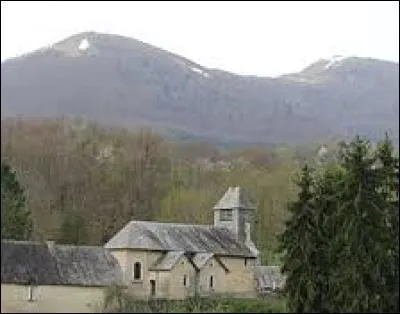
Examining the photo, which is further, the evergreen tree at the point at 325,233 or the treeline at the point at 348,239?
the evergreen tree at the point at 325,233

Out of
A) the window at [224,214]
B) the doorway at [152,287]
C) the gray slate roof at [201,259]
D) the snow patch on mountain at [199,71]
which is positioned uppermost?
the snow patch on mountain at [199,71]

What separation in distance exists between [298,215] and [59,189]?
3820cm

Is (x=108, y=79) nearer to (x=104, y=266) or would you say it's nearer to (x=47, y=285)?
(x=104, y=266)

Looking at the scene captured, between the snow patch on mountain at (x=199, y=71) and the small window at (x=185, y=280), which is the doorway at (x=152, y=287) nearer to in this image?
the small window at (x=185, y=280)

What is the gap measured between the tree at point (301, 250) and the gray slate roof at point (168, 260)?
11.1 m

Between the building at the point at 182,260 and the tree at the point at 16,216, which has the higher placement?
the tree at the point at 16,216

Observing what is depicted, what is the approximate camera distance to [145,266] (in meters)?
60.4

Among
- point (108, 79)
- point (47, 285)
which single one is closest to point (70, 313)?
point (47, 285)

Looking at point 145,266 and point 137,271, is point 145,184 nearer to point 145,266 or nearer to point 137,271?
point 145,266

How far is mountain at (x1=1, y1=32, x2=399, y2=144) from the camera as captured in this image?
2153 inches

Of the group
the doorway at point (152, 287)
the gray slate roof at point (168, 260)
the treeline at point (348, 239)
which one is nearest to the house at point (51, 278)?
the doorway at point (152, 287)

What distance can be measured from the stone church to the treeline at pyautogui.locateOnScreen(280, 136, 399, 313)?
11534 mm

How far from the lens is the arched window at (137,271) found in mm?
59875

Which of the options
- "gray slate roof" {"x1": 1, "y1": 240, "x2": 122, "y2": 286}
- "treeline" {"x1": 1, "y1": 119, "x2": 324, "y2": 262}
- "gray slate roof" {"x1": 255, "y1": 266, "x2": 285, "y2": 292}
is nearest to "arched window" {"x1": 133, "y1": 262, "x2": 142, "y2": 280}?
"gray slate roof" {"x1": 1, "y1": 240, "x2": 122, "y2": 286}
